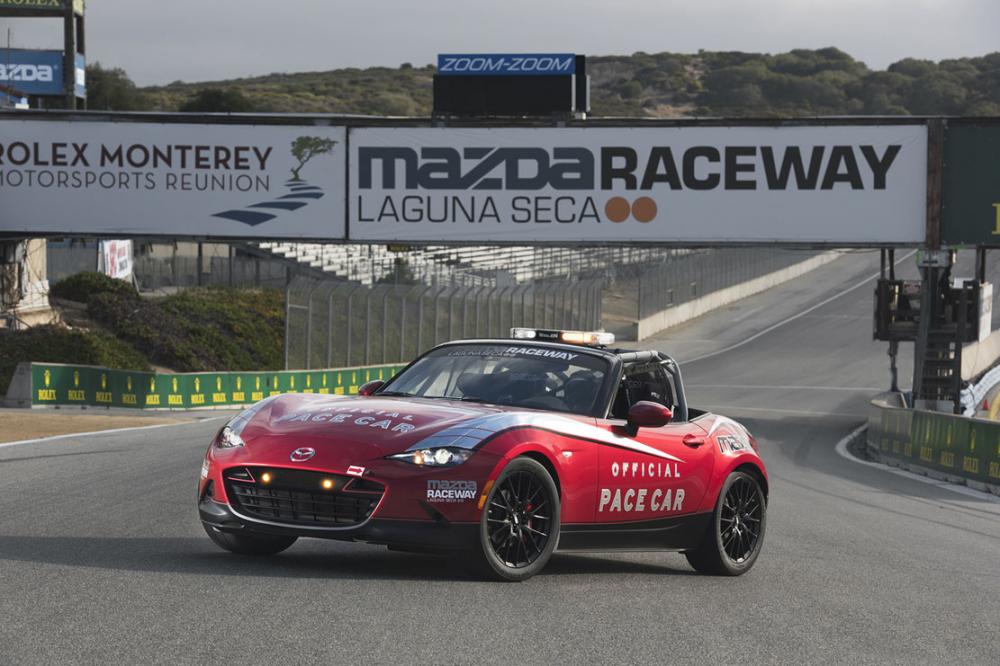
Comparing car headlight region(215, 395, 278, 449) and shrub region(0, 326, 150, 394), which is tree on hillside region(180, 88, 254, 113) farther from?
car headlight region(215, 395, 278, 449)

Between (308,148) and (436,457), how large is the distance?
32987 mm

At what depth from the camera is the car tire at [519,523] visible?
7996mm

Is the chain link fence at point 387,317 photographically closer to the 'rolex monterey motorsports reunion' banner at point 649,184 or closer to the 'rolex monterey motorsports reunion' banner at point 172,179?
the 'rolex monterey motorsports reunion' banner at point 172,179

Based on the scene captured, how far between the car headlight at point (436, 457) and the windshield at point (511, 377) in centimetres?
115

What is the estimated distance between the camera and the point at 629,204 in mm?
38719

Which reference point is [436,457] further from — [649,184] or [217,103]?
[217,103]

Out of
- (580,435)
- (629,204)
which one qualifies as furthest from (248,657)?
(629,204)

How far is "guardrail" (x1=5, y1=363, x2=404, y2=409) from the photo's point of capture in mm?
33250

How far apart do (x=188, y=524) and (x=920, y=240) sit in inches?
1207

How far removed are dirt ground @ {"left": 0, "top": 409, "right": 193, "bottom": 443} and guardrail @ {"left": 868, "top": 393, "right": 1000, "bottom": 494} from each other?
14.6 m

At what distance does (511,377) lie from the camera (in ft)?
30.5

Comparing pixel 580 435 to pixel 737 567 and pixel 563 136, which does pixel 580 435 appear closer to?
pixel 737 567

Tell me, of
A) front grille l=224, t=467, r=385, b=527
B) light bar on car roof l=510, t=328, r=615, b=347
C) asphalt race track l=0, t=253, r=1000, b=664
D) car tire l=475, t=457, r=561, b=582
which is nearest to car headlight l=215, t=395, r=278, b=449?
front grille l=224, t=467, r=385, b=527

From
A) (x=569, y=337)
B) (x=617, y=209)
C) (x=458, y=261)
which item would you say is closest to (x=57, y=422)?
(x=617, y=209)
